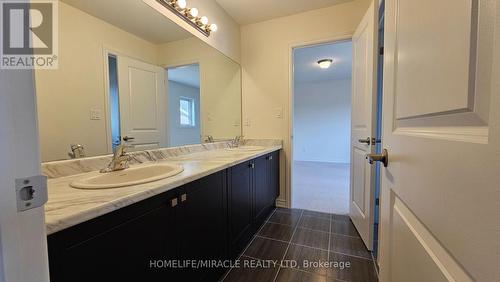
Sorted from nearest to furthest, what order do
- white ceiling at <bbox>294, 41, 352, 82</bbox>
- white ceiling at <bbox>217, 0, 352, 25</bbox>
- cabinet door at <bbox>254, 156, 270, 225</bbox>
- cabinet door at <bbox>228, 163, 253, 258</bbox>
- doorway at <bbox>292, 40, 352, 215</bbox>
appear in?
cabinet door at <bbox>228, 163, 253, 258</bbox> → cabinet door at <bbox>254, 156, 270, 225</bbox> → white ceiling at <bbox>217, 0, 352, 25</bbox> → white ceiling at <bbox>294, 41, 352, 82</bbox> → doorway at <bbox>292, 40, 352, 215</bbox>

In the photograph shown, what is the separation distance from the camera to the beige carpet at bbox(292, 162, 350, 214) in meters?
2.64

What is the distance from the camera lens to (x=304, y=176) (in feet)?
14.0

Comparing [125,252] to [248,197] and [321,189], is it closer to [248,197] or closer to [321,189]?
[248,197]

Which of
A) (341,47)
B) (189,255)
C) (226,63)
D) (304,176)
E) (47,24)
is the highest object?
(341,47)

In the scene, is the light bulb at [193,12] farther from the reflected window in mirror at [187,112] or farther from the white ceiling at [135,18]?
the reflected window in mirror at [187,112]

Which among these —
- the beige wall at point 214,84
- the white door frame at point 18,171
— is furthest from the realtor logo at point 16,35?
the beige wall at point 214,84

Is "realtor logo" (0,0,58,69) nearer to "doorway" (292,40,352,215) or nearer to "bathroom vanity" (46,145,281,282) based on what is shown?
"bathroom vanity" (46,145,281,282)

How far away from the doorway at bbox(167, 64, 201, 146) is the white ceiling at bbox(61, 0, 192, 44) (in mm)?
271

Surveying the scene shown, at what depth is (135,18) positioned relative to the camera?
1.41 metres

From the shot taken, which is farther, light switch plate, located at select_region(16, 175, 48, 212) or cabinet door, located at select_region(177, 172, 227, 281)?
cabinet door, located at select_region(177, 172, 227, 281)

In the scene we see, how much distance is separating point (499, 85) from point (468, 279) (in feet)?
0.95

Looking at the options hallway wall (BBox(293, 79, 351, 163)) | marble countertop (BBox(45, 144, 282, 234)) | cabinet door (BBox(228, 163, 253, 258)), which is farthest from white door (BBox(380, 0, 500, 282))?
hallway wall (BBox(293, 79, 351, 163))

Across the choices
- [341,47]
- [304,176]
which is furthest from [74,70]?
[304,176]

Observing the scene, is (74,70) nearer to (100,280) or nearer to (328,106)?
(100,280)
